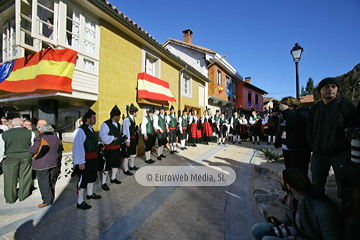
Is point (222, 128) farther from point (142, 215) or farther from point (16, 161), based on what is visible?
point (16, 161)

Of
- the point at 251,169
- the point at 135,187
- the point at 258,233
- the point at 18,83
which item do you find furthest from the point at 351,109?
the point at 18,83

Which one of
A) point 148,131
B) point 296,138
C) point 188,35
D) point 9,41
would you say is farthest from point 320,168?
point 188,35

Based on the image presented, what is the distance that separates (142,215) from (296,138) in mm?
2997

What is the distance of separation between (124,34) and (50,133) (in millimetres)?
4600

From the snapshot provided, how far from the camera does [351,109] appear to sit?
219cm

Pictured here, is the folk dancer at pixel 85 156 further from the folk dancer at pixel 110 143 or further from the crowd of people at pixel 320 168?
the crowd of people at pixel 320 168

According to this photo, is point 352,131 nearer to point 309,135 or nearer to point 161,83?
point 309,135

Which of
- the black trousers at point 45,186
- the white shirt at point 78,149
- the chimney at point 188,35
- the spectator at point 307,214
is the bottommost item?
the black trousers at point 45,186

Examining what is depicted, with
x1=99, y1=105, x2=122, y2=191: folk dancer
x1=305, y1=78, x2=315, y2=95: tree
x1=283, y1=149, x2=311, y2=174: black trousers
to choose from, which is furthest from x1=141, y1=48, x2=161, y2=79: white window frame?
x1=305, y1=78, x2=315, y2=95: tree

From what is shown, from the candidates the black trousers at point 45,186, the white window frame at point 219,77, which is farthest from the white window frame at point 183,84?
the black trousers at point 45,186

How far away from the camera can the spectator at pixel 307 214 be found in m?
1.38

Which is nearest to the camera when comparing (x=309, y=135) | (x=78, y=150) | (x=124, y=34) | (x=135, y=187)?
(x=309, y=135)

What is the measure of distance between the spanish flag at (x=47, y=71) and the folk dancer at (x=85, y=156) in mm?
1751

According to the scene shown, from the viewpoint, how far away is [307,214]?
5.11 feet
